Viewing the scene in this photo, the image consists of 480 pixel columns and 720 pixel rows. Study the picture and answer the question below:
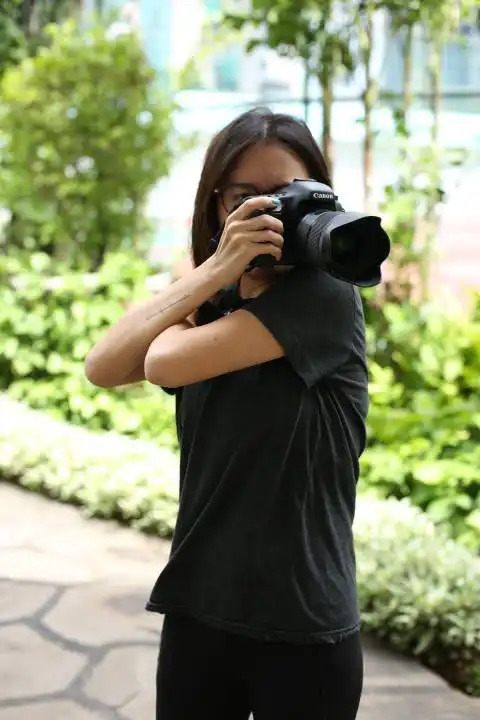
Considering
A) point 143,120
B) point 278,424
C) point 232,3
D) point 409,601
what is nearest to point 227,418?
point 278,424

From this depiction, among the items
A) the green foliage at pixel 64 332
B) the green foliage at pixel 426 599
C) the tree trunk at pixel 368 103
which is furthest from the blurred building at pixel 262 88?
the green foliage at pixel 426 599

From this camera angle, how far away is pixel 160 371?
118cm

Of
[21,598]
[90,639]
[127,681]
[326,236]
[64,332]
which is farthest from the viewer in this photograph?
[64,332]

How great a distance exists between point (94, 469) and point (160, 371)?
2.84 m

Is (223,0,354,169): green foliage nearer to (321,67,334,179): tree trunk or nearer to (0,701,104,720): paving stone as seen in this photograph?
(321,67,334,179): tree trunk

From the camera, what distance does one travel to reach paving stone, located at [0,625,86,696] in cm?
246

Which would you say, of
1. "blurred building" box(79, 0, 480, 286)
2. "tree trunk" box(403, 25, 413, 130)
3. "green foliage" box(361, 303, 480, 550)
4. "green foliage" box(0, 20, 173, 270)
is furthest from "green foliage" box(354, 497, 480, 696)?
"green foliage" box(0, 20, 173, 270)

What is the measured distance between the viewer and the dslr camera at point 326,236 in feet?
3.61

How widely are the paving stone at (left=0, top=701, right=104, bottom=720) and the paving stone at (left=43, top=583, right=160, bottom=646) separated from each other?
338mm

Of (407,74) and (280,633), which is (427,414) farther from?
(280,633)

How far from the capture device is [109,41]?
5.26 meters

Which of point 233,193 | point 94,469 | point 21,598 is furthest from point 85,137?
point 233,193

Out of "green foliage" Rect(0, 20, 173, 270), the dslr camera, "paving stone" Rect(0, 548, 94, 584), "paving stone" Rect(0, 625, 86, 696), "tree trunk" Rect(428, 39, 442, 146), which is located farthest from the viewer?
"green foliage" Rect(0, 20, 173, 270)

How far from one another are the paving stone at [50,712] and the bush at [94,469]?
→ 1175 millimetres
